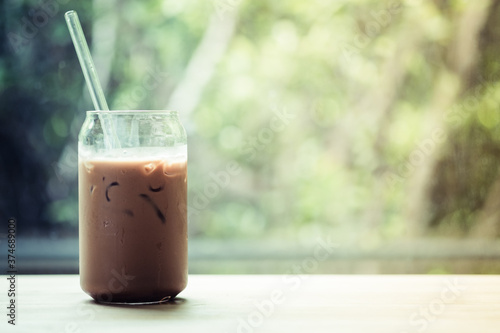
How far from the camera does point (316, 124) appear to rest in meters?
2.40

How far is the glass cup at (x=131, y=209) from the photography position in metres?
0.88

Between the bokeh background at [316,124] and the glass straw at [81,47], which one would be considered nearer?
the glass straw at [81,47]

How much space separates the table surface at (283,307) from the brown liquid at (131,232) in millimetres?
25

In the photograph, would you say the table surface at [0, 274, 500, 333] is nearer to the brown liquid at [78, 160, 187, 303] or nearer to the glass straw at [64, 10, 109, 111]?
the brown liquid at [78, 160, 187, 303]

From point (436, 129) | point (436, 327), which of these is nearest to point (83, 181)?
point (436, 327)

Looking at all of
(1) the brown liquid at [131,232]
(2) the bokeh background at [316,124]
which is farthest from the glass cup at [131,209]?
(2) the bokeh background at [316,124]

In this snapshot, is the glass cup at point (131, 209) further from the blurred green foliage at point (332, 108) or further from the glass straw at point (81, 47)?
the blurred green foliage at point (332, 108)

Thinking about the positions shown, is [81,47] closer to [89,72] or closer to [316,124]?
[89,72]

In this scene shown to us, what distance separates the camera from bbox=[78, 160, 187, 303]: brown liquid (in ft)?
2.87

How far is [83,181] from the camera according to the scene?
91 cm

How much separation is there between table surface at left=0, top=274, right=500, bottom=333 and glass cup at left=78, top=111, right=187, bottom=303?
33 millimetres

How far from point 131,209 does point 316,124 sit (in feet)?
5.21

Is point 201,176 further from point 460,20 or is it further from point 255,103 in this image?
point 460,20

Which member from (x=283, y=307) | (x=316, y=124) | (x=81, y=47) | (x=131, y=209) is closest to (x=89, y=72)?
(x=81, y=47)
